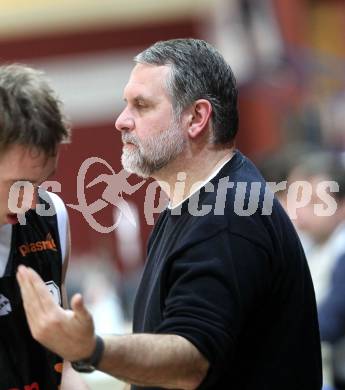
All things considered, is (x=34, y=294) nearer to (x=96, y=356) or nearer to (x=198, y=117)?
(x=96, y=356)

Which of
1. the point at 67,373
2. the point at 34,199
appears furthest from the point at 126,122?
the point at 67,373

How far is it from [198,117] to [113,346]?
2.36 ft

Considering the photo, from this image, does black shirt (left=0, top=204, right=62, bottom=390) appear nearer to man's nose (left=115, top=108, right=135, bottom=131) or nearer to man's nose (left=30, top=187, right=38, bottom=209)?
man's nose (left=30, top=187, right=38, bottom=209)

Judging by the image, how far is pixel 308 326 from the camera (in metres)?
2.57

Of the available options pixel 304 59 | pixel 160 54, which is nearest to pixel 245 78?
pixel 304 59

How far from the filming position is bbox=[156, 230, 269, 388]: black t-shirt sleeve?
228 centimetres

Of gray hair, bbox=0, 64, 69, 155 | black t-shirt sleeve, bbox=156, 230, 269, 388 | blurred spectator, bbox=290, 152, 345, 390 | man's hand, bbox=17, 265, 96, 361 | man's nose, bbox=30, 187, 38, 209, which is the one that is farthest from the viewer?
blurred spectator, bbox=290, 152, 345, 390

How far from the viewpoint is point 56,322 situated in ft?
6.94

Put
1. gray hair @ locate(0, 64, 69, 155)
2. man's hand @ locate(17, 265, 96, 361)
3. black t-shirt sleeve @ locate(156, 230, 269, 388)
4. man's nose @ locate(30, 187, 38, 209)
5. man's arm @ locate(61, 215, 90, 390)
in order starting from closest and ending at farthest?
man's hand @ locate(17, 265, 96, 361) < black t-shirt sleeve @ locate(156, 230, 269, 388) < gray hair @ locate(0, 64, 69, 155) < man's nose @ locate(30, 187, 38, 209) < man's arm @ locate(61, 215, 90, 390)

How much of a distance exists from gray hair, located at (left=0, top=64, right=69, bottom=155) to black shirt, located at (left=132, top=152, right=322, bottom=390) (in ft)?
1.32

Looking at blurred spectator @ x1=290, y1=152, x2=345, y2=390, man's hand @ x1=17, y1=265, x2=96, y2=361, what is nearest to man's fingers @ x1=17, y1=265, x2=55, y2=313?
man's hand @ x1=17, y1=265, x2=96, y2=361

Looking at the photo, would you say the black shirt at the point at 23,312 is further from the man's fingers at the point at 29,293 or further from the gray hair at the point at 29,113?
the man's fingers at the point at 29,293

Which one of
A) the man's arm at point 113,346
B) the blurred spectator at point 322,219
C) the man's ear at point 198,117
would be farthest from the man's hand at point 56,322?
the blurred spectator at point 322,219

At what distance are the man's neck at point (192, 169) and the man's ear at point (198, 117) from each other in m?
0.06
